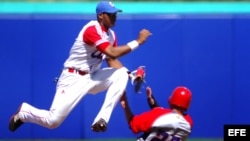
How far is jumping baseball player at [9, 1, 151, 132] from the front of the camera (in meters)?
8.68

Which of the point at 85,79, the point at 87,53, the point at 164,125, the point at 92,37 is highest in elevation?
the point at 92,37

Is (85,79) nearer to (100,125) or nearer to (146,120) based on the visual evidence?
(100,125)

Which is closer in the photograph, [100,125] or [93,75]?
[100,125]

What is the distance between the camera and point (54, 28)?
1197 cm

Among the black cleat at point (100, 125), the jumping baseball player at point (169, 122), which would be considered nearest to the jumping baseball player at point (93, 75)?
the black cleat at point (100, 125)

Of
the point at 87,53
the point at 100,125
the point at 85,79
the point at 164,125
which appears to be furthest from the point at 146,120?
the point at 87,53

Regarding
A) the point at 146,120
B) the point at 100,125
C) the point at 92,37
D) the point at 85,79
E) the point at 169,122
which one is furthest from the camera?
the point at 85,79

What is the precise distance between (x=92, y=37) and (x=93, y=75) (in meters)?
0.42

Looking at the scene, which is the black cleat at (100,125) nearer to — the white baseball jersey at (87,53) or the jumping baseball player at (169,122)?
the white baseball jersey at (87,53)

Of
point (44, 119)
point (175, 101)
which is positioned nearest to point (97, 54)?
point (44, 119)

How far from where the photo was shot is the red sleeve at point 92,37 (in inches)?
343

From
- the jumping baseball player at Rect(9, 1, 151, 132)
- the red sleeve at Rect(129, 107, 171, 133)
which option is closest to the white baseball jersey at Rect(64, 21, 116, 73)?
the jumping baseball player at Rect(9, 1, 151, 132)

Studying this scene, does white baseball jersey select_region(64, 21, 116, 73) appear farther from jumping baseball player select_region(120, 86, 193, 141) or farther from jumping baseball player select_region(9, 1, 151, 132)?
jumping baseball player select_region(120, 86, 193, 141)

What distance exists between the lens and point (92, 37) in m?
8.81
